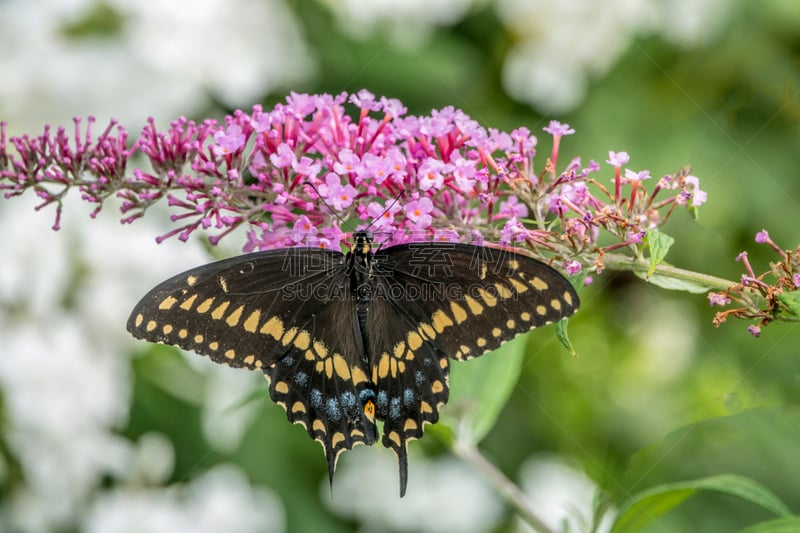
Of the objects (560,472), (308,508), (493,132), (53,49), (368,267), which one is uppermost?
(53,49)

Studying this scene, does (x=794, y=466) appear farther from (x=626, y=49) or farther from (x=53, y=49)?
(x=53, y=49)

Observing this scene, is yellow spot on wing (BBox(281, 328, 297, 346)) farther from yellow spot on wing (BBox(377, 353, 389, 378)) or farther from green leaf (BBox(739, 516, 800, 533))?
green leaf (BBox(739, 516, 800, 533))

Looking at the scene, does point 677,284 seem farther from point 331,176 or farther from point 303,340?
point 303,340

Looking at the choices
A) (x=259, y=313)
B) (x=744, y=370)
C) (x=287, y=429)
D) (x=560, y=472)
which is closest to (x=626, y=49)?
(x=744, y=370)

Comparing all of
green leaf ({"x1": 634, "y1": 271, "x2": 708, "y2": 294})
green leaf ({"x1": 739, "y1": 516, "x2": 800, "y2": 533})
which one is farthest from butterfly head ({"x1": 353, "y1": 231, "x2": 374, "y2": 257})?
green leaf ({"x1": 739, "y1": 516, "x2": 800, "y2": 533})

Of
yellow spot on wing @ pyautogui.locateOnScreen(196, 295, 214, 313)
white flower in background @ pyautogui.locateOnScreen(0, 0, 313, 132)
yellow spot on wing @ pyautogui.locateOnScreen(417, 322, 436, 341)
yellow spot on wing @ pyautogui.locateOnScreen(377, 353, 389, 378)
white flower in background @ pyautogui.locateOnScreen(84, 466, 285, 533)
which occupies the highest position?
white flower in background @ pyautogui.locateOnScreen(0, 0, 313, 132)
